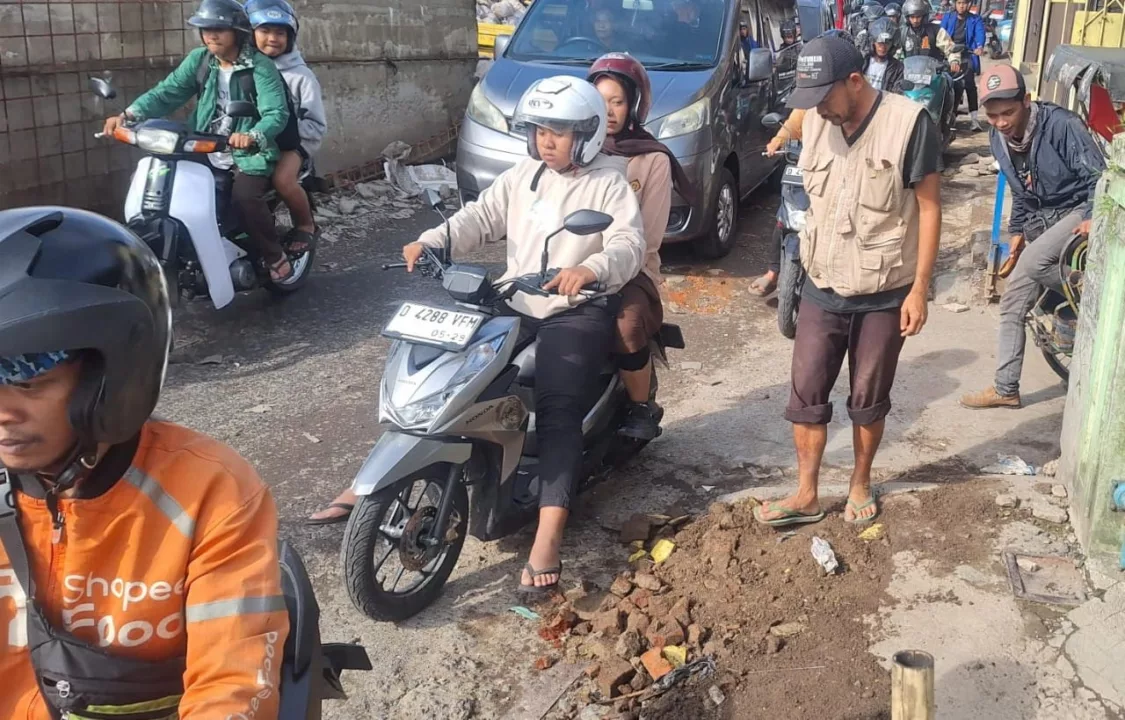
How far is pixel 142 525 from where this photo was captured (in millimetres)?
1674

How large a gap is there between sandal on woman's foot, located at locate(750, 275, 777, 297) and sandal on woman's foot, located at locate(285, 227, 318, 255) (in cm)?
299

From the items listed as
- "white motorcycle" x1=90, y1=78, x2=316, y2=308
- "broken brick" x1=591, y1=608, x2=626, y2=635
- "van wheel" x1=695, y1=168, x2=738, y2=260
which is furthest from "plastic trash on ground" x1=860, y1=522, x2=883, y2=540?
"van wheel" x1=695, y1=168, x2=738, y2=260

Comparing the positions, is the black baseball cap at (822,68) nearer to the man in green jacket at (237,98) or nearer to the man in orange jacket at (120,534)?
the man in orange jacket at (120,534)

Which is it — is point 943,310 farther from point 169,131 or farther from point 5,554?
point 5,554

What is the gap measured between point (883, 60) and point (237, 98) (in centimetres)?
638

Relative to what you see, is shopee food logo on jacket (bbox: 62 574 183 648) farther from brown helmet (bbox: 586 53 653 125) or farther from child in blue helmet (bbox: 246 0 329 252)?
child in blue helmet (bbox: 246 0 329 252)

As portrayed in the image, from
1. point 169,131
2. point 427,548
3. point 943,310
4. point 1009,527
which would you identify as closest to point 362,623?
point 427,548

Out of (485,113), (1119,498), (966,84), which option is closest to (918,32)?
(966,84)

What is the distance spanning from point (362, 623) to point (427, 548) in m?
0.33

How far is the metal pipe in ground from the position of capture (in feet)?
7.64

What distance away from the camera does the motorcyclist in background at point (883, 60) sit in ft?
33.6

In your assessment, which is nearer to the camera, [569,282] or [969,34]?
[569,282]

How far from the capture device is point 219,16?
6344 millimetres

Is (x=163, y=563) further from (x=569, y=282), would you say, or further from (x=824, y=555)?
(x=824, y=555)
